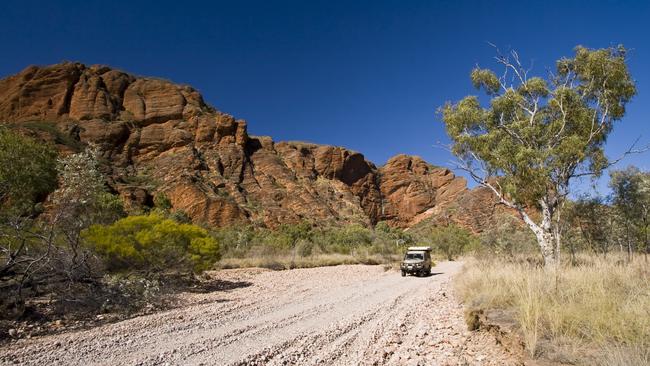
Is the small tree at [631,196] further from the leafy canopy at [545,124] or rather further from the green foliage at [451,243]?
the green foliage at [451,243]

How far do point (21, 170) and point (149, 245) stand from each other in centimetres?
526

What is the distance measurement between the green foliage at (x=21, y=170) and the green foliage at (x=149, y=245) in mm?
2651

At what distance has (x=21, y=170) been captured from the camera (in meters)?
13.1

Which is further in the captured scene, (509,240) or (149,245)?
(509,240)

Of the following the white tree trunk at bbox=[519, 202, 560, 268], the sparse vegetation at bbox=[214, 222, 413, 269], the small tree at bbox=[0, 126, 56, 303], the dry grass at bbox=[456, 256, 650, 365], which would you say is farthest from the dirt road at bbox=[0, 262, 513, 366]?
the sparse vegetation at bbox=[214, 222, 413, 269]

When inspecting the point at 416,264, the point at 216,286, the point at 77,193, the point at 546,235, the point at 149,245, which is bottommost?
the point at 216,286

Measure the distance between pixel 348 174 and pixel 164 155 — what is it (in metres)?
61.9

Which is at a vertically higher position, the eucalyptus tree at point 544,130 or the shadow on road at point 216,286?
the eucalyptus tree at point 544,130

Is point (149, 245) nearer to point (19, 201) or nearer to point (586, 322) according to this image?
point (19, 201)

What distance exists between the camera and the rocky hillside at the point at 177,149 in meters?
67.9

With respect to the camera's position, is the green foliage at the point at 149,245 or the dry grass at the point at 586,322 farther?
the green foliage at the point at 149,245

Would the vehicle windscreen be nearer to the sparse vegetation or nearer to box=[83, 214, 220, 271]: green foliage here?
the sparse vegetation

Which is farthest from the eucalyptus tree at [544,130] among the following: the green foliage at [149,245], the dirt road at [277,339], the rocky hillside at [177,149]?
the rocky hillside at [177,149]

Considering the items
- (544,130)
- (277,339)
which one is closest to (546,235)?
(544,130)
